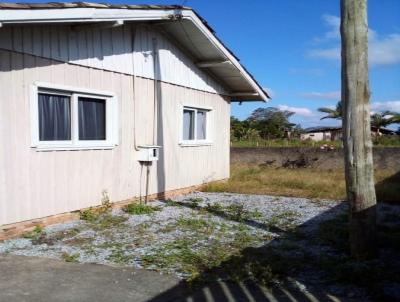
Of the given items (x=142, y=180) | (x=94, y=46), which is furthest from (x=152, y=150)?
(x=94, y=46)

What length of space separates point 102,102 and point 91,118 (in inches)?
18.8

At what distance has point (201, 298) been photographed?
463 centimetres

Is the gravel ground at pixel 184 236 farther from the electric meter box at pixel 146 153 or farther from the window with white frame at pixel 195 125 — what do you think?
the window with white frame at pixel 195 125

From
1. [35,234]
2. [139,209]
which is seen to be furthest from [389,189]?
[35,234]

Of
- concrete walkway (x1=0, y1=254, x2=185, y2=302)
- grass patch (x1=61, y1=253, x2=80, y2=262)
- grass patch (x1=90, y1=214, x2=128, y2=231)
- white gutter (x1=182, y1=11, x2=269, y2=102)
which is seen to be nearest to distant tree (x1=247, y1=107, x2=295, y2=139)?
white gutter (x1=182, y1=11, x2=269, y2=102)

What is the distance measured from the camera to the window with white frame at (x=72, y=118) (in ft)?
25.5

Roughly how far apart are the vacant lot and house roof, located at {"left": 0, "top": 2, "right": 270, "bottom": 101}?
265 centimetres

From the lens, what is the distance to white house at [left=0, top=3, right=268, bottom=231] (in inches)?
285

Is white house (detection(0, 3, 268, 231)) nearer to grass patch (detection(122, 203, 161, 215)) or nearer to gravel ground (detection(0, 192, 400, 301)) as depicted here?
grass patch (detection(122, 203, 161, 215))

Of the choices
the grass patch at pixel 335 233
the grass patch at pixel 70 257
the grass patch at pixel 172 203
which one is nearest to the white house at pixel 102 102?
the grass patch at pixel 172 203

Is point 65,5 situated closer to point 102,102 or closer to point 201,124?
point 102,102

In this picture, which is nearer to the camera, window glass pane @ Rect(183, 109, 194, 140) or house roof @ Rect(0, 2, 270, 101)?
house roof @ Rect(0, 2, 270, 101)

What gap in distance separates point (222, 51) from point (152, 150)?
332cm

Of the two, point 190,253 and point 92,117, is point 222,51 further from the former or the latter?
point 190,253
